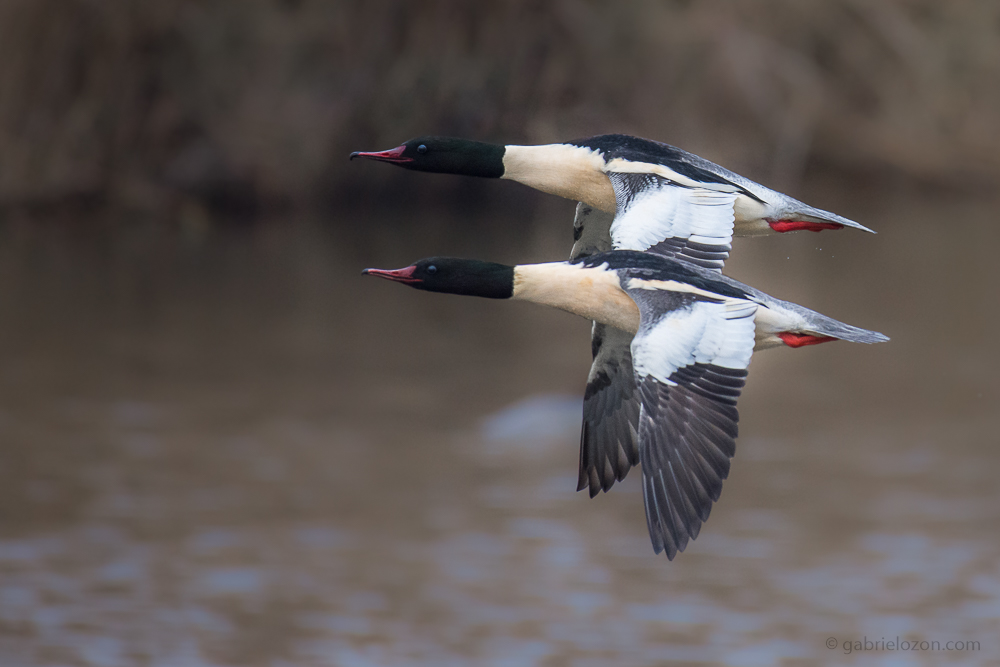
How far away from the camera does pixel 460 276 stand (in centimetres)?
630

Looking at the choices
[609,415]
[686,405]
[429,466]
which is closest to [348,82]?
[429,466]

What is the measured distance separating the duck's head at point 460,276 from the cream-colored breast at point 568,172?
0.56 metres

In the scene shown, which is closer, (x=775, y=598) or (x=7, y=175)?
(x=775, y=598)

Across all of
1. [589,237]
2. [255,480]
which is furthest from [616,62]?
[589,237]

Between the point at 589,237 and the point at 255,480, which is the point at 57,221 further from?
the point at 589,237

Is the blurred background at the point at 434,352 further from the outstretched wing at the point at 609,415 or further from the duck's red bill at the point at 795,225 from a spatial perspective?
the duck's red bill at the point at 795,225

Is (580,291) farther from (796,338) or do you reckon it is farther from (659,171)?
(796,338)

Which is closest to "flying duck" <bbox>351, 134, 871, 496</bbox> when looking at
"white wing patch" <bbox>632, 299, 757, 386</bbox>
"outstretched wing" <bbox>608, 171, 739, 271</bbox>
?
"outstretched wing" <bbox>608, 171, 739, 271</bbox>

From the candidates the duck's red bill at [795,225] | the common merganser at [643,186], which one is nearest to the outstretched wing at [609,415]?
the common merganser at [643,186]

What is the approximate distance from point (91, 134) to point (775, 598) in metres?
14.9

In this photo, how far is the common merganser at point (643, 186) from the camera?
626cm

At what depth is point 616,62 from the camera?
91.7ft

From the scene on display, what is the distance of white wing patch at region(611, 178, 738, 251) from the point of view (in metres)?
6.24

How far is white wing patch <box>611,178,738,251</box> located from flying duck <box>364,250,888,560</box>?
0.54ft
